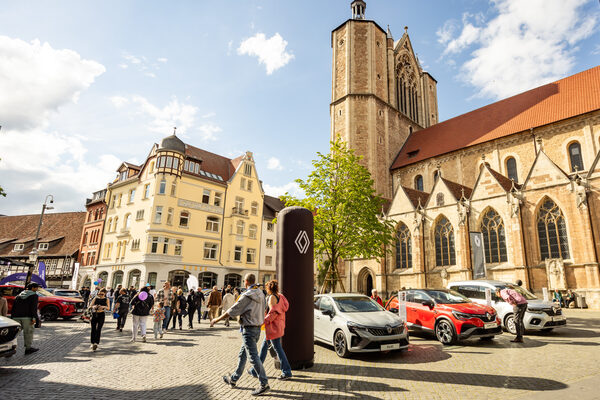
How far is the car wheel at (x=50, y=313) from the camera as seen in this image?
16109 millimetres

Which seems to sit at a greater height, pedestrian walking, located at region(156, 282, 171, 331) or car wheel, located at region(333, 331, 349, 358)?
pedestrian walking, located at region(156, 282, 171, 331)

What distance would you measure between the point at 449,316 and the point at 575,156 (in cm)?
2338

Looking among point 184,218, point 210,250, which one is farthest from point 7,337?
point 210,250

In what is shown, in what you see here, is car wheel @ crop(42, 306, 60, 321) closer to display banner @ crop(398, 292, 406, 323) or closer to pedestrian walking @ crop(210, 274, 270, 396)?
pedestrian walking @ crop(210, 274, 270, 396)

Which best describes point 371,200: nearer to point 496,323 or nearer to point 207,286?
point 496,323

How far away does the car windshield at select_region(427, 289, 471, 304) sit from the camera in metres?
10.5

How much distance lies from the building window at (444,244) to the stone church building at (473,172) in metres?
0.07

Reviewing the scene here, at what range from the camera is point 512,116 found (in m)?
30.4

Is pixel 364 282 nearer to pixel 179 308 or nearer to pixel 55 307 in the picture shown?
pixel 179 308

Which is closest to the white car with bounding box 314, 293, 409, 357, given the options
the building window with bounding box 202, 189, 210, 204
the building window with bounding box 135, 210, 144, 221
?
the building window with bounding box 202, 189, 210, 204

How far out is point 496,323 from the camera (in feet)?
31.9

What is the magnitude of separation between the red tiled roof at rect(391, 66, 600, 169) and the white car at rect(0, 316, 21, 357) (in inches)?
1290

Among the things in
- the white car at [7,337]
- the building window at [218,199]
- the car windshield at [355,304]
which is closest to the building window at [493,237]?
the car windshield at [355,304]

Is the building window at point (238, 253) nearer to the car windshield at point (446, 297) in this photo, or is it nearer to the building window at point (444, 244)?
the building window at point (444, 244)
